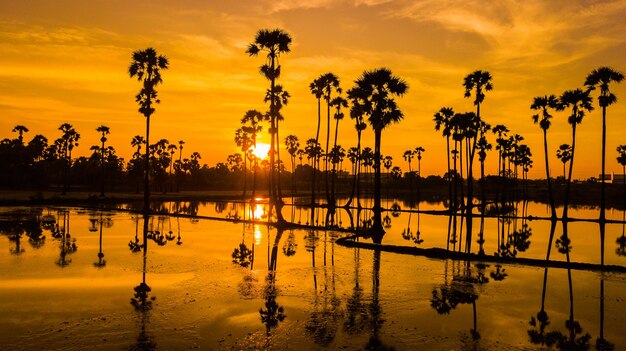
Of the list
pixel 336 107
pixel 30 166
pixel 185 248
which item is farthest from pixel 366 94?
pixel 30 166

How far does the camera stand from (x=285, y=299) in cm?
1485

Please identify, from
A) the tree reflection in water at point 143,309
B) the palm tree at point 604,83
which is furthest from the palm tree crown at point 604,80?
the tree reflection in water at point 143,309

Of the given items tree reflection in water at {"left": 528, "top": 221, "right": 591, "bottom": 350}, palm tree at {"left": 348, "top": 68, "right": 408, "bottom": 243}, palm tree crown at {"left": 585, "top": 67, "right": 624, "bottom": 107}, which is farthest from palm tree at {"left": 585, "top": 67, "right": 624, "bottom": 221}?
tree reflection in water at {"left": 528, "top": 221, "right": 591, "bottom": 350}

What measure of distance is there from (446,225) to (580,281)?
81.9ft

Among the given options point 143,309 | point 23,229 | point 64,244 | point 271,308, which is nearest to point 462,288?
point 271,308

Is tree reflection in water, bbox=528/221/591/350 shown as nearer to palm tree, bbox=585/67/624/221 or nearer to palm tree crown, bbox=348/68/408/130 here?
palm tree crown, bbox=348/68/408/130

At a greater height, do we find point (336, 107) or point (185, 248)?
point (336, 107)

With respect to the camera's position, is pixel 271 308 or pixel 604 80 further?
pixel 604 80

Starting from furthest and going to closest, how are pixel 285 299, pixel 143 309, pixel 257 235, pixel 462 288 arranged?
1. pixel 257 235
2. pixel 462 288
3. pixel 285 299
4. pixel 143 309

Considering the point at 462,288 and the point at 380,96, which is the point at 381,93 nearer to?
the point at 380,96

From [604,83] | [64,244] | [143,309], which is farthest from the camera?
[604,83]

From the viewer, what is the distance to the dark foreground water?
1115 cm

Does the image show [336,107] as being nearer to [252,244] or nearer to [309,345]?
[252,244]

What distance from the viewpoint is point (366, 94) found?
39.0 metres
